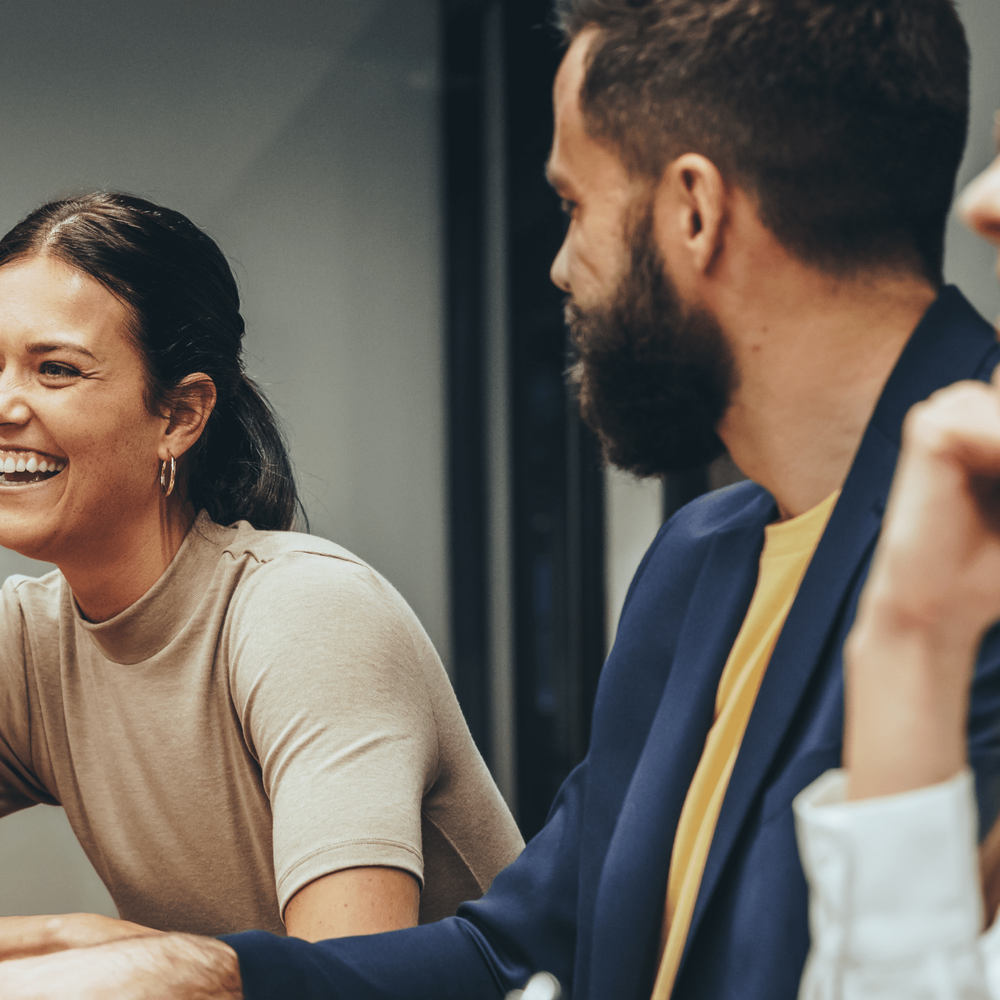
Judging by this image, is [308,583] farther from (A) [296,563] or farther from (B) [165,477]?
(B) [165,477]

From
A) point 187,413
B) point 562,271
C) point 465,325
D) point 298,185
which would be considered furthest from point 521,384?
point 562,271

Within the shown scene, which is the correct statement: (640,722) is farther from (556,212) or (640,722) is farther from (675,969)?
(556,212)

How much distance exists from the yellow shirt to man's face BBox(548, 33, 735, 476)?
96mm

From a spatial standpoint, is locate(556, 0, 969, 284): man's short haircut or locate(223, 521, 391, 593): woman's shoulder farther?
locate(223, 521, 391, 593): woman's shoulder

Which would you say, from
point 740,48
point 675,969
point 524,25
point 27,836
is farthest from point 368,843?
point 524,25

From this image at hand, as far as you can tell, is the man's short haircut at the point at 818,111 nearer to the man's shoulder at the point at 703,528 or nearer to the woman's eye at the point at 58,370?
the man's shoulder at the point at 703,528

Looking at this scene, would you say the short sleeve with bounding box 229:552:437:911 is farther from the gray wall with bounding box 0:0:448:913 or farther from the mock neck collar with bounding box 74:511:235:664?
the gray wall with bounding box 0:0:448:913

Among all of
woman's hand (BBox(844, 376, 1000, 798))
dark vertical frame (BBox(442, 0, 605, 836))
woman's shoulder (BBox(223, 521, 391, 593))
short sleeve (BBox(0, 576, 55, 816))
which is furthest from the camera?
dark vertical frame (BBox(442, 0, 605, 836))

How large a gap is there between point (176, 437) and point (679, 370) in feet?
2.23

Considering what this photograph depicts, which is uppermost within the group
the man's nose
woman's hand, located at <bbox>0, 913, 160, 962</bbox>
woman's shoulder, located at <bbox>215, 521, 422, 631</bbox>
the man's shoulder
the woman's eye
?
the man's nose

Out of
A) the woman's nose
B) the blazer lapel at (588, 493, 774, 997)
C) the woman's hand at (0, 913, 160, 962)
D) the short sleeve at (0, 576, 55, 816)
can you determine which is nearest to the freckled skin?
the woman's nose

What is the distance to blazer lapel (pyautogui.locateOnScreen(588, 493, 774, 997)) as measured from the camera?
71 centimetres

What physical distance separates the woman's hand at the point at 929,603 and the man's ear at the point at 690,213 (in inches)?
11.7

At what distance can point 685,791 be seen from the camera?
732 mm
